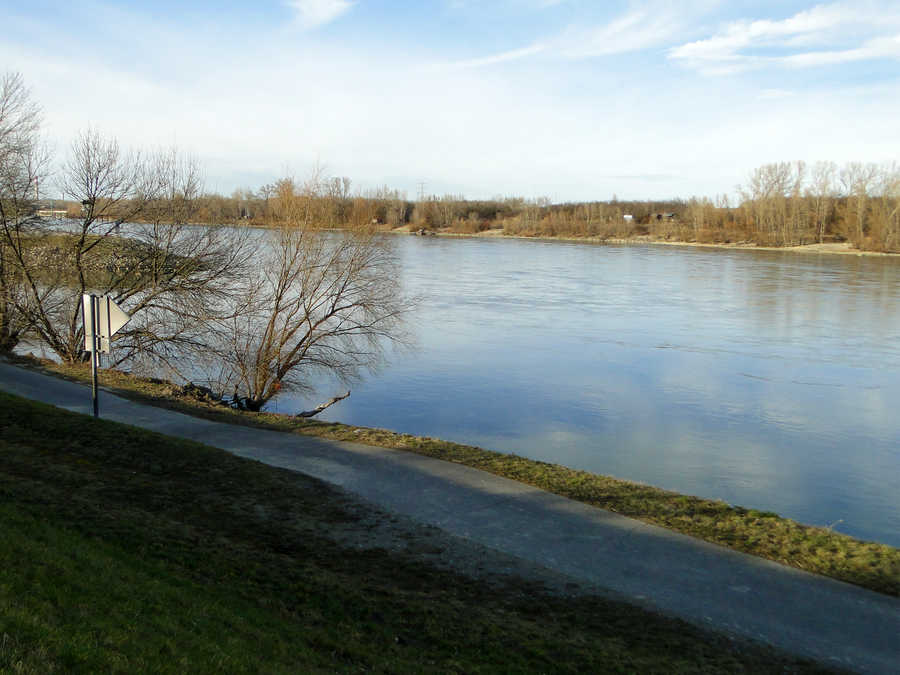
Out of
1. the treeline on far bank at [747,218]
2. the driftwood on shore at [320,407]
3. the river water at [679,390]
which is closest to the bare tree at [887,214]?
the treeline on far bank at [747,218]

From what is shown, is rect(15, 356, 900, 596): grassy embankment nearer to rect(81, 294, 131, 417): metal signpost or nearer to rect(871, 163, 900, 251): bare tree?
rect(81, 294, 131, 417): metal signpost

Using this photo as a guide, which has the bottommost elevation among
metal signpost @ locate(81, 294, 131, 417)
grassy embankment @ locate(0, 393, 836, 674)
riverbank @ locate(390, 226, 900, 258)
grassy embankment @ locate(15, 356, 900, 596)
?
grassy embankment @ locate(15, 356, 900, 596)

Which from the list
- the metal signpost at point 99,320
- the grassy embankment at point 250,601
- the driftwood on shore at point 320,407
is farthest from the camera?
the driftwood on shore at point 320,407

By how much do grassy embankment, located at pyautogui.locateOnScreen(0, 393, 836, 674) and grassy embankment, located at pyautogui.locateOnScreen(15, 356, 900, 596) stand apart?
239cm

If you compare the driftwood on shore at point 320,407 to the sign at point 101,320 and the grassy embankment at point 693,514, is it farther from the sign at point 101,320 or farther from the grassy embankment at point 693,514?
the sign at point 101,320

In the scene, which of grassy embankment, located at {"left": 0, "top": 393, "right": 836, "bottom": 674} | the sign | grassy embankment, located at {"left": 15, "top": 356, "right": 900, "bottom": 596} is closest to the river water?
grassy embankment, located at {"left": 15, "top": 356, "right": 900, "bottom": 596}

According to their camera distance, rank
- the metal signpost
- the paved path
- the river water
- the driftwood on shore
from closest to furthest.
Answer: the paved path, the metal signpost, the river water, the driftwood on shore

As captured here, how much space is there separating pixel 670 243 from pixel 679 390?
8481 cm

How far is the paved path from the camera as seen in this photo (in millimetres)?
6496

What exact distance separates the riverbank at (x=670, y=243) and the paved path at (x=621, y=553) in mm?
70144

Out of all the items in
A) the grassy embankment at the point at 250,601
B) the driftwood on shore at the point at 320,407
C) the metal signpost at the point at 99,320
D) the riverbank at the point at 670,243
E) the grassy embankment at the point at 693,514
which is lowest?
the driftwood on shore at the point at 320,407

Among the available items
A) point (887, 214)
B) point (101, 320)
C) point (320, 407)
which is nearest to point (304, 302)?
point (320, 407)

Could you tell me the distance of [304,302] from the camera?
808 inches

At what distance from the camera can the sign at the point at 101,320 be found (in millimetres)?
11109
